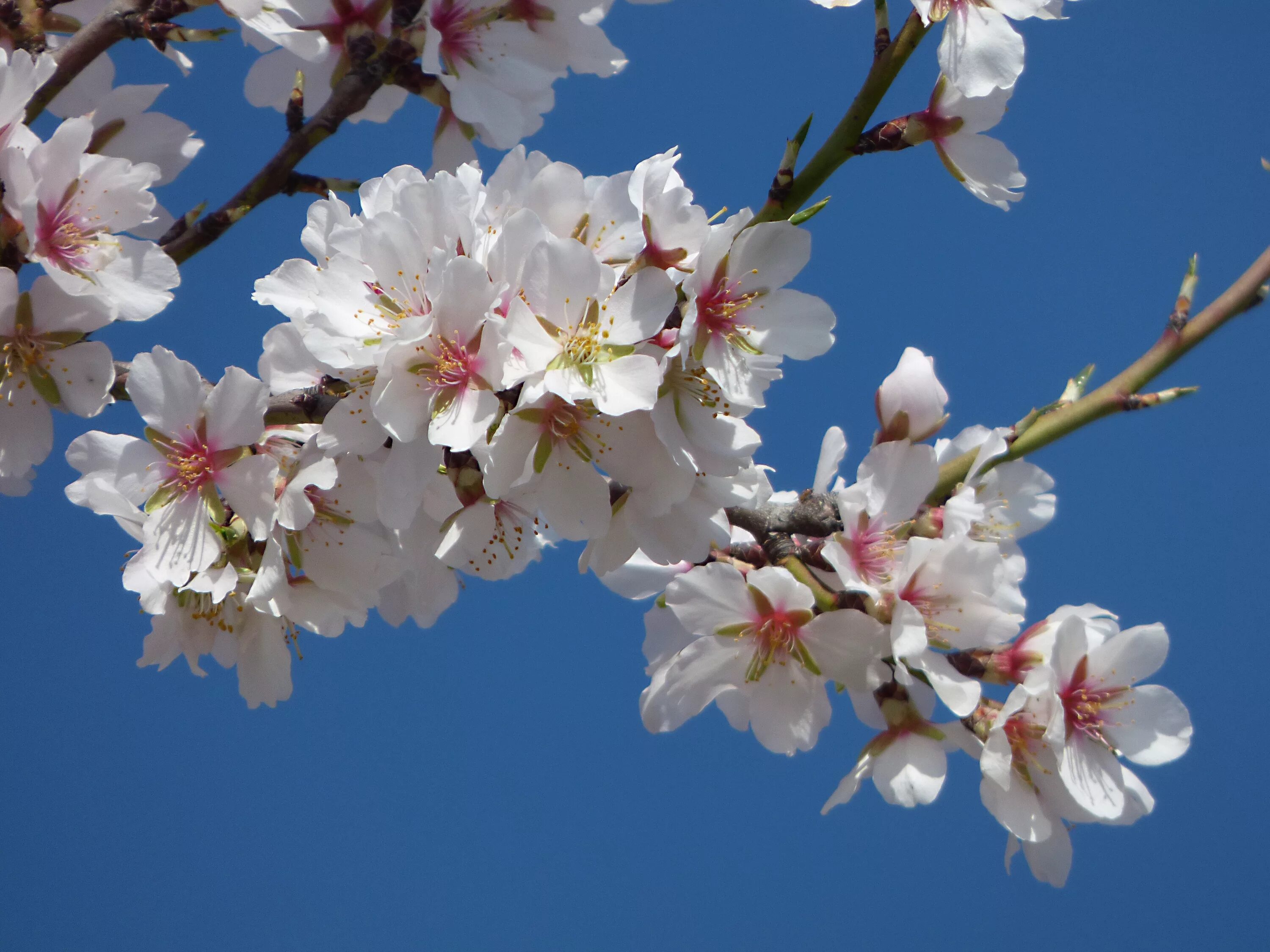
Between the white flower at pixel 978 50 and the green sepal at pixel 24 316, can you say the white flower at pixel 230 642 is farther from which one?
the white flower at pixel 978 50

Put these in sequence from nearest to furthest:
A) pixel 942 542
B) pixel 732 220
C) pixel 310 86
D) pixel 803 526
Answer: pixel 732 220 < pixel 942 542 < pixel 803 526 < pixel 310 86

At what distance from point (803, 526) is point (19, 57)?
2.45 feet

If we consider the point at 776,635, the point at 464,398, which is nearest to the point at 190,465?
the point at 464,398

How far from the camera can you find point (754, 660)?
2.85 ft

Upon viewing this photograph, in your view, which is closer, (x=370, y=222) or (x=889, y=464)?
(x=370, y=222)

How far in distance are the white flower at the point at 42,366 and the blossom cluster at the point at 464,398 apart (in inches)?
2.7

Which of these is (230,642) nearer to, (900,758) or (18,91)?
(18,91)

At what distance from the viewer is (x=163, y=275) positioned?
0.84m

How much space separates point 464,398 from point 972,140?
1.77 feet

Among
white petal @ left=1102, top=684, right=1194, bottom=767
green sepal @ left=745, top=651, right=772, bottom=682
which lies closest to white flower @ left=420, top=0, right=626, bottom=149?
green sepal @ left=745, top=651, right=772, bottom=682

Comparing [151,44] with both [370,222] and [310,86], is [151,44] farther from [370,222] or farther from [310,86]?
[370,222]

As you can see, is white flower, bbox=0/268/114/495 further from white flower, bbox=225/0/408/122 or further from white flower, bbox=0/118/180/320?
white flower, bbox=225/0/408/122

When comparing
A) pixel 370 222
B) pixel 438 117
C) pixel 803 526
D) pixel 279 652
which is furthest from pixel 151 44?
pixel 803 526

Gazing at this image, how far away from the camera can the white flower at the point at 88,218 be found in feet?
2.58
